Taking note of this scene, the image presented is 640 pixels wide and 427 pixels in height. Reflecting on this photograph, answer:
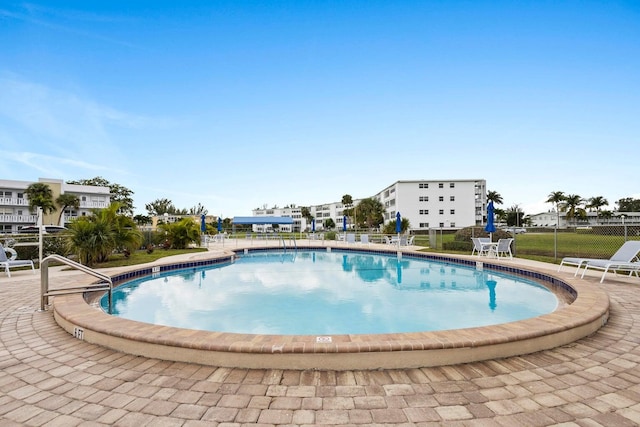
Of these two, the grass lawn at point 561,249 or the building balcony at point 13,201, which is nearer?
the grass lawn at point 561,249

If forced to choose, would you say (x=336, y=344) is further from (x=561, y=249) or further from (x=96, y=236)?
(x=561, y=249)

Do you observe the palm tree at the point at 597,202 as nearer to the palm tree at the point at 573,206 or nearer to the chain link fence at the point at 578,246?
the palm tree at the point at 573,206

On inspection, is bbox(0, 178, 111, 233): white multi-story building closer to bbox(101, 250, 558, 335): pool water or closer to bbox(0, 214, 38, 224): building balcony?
bbox(0, 214, 38, 224): building balcony

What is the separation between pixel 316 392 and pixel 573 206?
252 ft

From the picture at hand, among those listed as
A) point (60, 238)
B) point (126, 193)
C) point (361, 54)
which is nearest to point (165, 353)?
point (60, 238)

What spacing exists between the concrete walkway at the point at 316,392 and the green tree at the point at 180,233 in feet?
49.9

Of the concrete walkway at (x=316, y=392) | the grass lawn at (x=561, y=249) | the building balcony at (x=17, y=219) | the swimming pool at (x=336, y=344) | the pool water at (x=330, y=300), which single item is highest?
the building balcony at (x=17, y=219)

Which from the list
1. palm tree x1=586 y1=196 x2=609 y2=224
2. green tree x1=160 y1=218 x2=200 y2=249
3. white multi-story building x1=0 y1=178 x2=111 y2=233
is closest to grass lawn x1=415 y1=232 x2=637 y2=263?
green tree x1=160 y1=218 x2=200 y2=249

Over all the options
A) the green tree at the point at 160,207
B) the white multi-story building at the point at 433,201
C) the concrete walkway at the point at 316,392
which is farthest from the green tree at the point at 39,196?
the concrete walkway at the point at 316,392

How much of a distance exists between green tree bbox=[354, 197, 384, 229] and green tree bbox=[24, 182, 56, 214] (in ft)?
125

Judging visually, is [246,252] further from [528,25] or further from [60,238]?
[528,25]

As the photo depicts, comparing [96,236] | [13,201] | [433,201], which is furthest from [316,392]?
[13,201]

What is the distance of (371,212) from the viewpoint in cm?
5050

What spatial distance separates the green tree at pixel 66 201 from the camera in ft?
121
